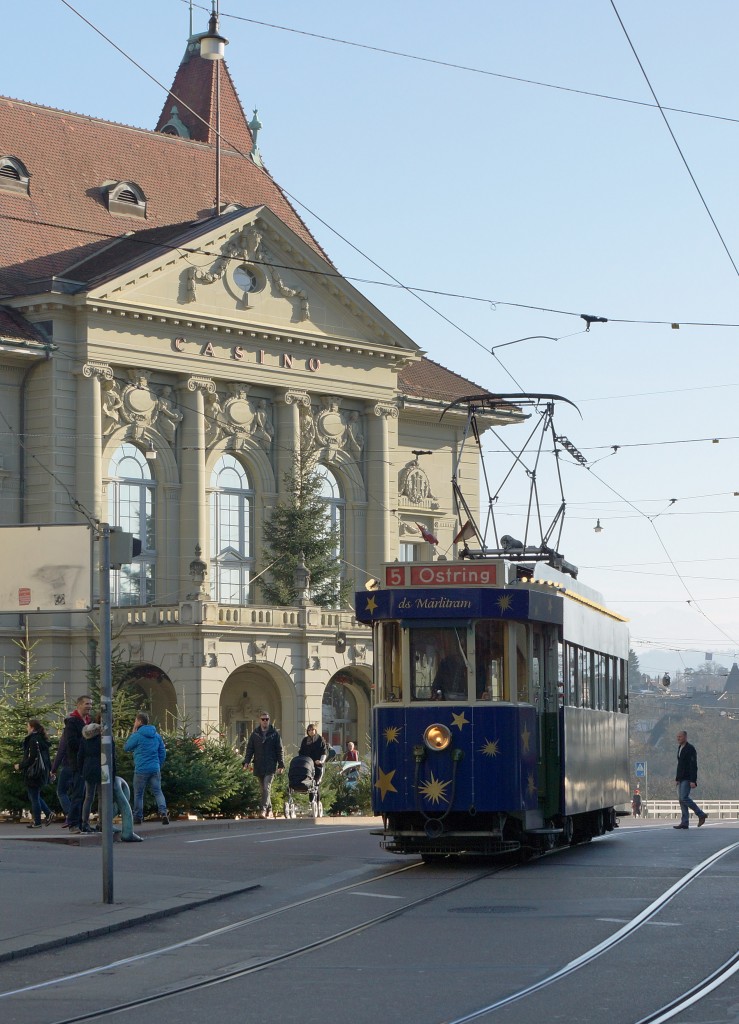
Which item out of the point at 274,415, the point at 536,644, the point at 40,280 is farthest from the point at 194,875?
the point at 274,415

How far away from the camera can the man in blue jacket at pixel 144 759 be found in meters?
27.6

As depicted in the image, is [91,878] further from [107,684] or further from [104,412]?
[104,412]

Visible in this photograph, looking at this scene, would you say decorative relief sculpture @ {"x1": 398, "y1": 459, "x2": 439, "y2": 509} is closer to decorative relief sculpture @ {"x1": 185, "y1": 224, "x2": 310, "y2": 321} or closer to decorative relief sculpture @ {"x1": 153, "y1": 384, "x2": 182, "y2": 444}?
decorative relief sculpture @ {"x1": 185, "y1": 224, "x2": 310, "y2": 321}

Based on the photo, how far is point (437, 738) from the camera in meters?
21.2

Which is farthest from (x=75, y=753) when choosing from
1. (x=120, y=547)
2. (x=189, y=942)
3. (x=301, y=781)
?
(x=189, y=942)

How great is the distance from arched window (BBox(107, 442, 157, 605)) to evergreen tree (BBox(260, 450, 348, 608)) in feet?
11.1

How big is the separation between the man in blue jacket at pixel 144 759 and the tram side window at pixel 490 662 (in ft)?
24.4

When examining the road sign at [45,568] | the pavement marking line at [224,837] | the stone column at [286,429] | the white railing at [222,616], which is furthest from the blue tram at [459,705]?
the stone column at [286,429]

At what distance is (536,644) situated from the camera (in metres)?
22.2

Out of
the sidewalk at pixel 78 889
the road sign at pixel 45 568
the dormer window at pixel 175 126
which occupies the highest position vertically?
the dormer window at pixel 175 126

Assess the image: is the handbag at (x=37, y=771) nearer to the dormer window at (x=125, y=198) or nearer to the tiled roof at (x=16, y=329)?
the tiled roof at (x=16, y=329)

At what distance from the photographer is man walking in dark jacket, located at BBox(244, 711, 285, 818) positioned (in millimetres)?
32312

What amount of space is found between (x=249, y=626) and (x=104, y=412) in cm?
781

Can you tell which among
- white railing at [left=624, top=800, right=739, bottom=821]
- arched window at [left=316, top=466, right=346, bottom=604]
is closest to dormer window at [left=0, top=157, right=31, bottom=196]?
arched window at [left=316, top=466, right=346, bottom=604]
